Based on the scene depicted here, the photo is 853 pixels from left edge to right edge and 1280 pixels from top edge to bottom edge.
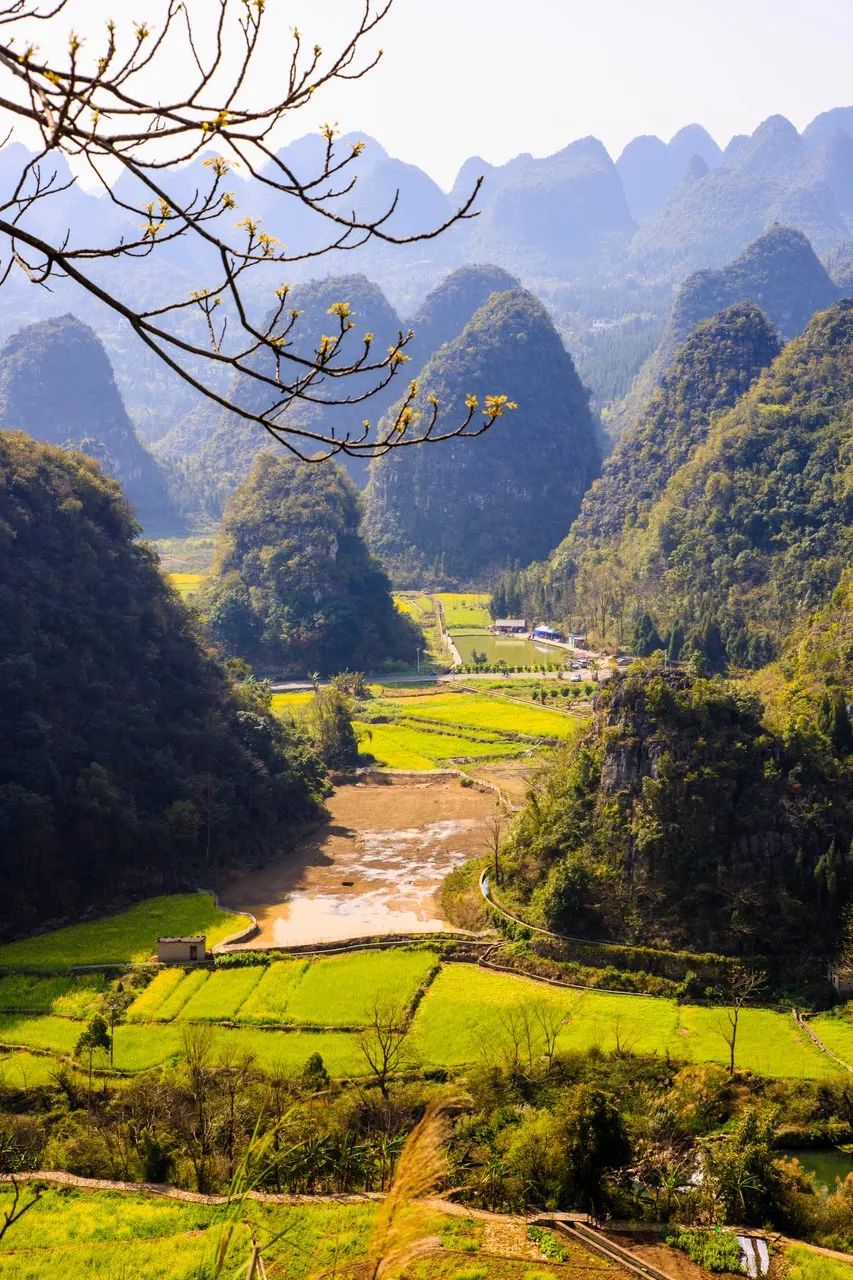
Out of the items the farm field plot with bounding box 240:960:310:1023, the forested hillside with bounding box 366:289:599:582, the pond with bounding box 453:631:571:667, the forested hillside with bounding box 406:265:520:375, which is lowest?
the farm field plot with bounding box 240:960:310:1023

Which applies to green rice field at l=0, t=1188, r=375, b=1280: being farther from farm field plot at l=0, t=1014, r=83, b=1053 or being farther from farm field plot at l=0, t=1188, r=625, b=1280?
farm field plot at l=0, t=1014, r=83, b=1053

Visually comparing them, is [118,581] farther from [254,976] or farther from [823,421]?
[823,421]

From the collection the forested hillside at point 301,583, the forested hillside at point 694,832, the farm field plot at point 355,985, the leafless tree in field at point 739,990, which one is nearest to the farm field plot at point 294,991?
the farm field plot at point 355,985

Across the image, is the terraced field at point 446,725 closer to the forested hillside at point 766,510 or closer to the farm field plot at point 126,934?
the forested hillside at point 766,510

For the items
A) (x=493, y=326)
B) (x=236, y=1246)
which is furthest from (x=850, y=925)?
(x=493, y=326)

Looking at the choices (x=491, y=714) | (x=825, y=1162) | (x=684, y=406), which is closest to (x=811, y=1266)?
(x=825, y=1162)

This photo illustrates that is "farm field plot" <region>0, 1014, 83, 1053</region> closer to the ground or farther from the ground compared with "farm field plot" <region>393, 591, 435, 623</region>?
closer to the ground

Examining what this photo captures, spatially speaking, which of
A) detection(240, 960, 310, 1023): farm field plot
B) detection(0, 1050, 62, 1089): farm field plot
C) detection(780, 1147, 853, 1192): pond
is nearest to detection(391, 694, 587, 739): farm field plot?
detection(240, 960, 310, 1023): farm field plot
